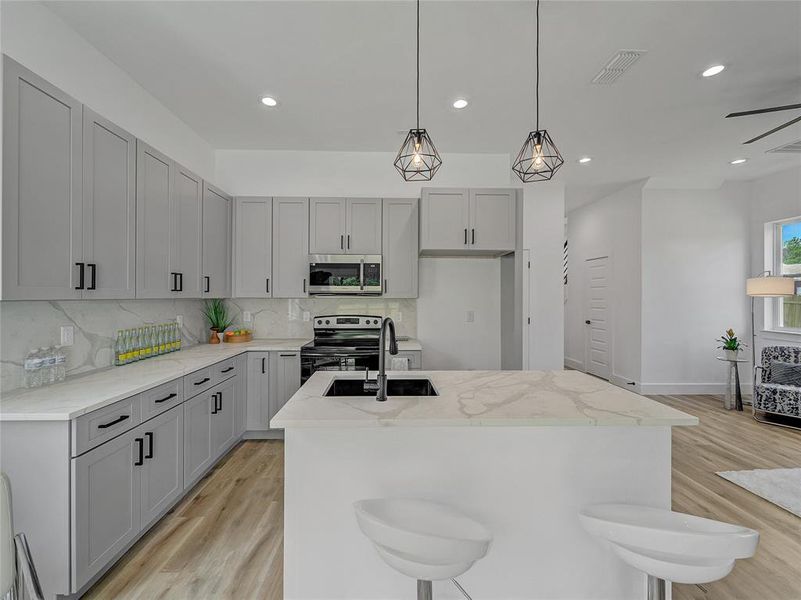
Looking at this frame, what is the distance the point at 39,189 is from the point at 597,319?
7.14 meters

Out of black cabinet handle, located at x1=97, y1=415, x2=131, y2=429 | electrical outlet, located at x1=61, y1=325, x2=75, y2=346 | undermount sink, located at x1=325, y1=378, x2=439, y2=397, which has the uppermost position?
electrical outlet, located at x1=61, y1=325, x2=75, y2=346

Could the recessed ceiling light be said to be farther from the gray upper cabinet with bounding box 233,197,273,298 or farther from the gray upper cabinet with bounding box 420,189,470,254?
the gray upper cabinet with bounding box 233,197,273,298

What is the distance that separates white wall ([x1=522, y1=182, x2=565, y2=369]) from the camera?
4.83m

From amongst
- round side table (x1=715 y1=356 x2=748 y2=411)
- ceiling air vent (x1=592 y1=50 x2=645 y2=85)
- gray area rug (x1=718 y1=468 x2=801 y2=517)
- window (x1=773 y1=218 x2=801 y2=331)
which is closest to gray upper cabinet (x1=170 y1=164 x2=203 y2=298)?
ceiling air vent (x1=592 y1=50 x2=645 y2=85)

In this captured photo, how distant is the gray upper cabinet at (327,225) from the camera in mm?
4016

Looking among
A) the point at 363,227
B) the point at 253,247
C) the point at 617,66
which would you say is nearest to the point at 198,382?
the point at 253,247

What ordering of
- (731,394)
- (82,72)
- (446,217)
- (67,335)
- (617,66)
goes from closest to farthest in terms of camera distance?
(67,335) → (82,72) → (617,66) → (446,217) → (731,394)

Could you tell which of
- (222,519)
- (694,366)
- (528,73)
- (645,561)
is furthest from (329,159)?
(694,366)

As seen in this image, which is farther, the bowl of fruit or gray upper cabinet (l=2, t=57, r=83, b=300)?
the bowl of fruit

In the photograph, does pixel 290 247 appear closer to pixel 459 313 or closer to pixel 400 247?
pixel 400 247

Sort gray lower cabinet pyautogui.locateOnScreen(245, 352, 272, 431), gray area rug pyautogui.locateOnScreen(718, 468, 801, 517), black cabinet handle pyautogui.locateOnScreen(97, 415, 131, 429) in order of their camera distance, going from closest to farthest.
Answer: black cabinet handle pyautogui.locateOnScreen(97, 415, 131, 429) → gray area rug pyautogui.locateOnScreen(718, 468, 801, 517) → gray lower cabinet pyautogui.locateOnScreen(245, 352, 272, 431)

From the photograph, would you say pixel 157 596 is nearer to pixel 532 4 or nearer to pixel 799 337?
pixel 532 4

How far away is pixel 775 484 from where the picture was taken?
2.89 metres

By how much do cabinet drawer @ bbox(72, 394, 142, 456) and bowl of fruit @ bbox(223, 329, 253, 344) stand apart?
6.35ft
